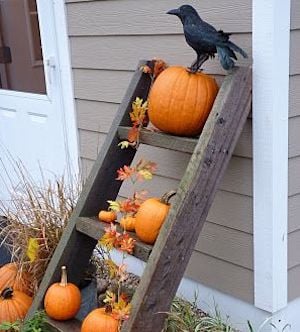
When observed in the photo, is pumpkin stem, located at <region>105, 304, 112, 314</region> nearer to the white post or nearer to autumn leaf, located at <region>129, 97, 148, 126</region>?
the white post

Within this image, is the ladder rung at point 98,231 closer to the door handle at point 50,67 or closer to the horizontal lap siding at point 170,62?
the horizontal lap siding at point 170,62

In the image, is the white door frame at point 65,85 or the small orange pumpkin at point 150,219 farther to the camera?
the white door frame at point 65,85

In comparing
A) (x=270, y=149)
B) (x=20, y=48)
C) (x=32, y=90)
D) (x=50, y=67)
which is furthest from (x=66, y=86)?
(x=270, y=149)

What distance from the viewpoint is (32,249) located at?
2.62 m

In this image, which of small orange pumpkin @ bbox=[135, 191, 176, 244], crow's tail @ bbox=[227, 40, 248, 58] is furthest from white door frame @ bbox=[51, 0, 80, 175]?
crow's tail @ bbox=[227, 40, 248, 58]

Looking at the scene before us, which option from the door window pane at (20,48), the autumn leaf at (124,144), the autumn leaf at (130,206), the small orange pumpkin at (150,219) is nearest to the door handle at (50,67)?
the door window pane at (20,48)

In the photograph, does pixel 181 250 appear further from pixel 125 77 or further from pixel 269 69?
pixel 125 77

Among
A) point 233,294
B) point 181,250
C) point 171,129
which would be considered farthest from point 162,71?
point 233,294

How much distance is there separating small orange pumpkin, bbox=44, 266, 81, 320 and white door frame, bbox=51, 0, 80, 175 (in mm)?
1028

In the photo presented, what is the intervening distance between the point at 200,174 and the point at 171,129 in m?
0.28

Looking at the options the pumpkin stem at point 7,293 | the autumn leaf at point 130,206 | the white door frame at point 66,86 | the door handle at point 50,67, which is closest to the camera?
the autumn leaf at point 130,206

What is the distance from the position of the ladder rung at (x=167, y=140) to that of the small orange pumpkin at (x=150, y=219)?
183 mm

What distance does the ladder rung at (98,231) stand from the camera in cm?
210

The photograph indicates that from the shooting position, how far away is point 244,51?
2.20m
